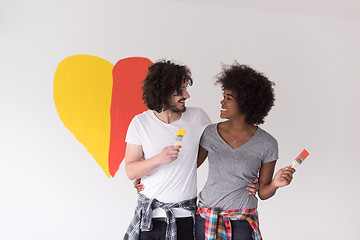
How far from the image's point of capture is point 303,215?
3008mm

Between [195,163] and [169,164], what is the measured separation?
0.44 feet

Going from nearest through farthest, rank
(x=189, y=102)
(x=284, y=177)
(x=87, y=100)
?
(x=284, y=177), (x=87, y=100), (x=189, y=102)

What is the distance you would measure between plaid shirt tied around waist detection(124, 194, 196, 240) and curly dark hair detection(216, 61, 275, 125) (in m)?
0.47

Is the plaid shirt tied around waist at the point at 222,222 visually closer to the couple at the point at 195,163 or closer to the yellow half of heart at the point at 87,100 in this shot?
the couple at the point at 195,163

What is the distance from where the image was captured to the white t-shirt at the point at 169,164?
1.66m

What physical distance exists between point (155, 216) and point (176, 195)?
13cm

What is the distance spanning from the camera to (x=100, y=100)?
2.65 m

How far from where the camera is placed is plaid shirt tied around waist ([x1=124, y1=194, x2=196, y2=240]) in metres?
1.63

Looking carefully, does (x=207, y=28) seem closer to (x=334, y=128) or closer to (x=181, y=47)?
(x=181, y=47)

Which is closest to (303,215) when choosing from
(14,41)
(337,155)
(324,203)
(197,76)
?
(324,203)

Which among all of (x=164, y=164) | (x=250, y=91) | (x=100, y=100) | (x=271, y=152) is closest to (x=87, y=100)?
(x=100, y=100)

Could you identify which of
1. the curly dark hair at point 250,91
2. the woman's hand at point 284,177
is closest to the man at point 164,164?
the curly dark hair at point 250,91

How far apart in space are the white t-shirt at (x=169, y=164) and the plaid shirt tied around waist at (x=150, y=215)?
2 cm

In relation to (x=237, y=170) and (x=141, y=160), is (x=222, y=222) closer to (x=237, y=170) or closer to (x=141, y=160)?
(x=237, y=170)
